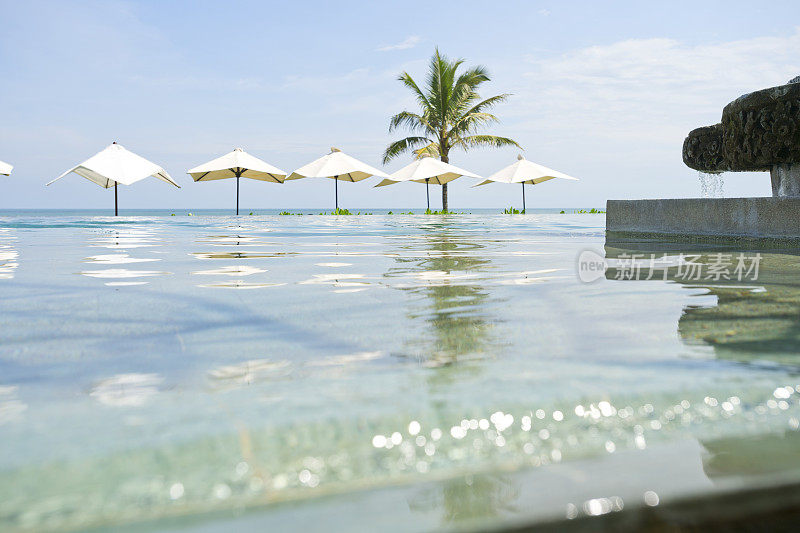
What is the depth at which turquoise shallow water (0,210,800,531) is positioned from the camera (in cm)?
75

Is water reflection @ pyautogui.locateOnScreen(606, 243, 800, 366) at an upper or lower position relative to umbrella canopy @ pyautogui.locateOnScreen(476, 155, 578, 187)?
lower

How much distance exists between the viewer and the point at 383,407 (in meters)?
1.09

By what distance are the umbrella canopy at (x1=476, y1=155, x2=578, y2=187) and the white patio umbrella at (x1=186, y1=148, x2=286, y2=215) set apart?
9.74 meters

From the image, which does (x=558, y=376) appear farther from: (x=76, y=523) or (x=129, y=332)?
(x=129, y=332)

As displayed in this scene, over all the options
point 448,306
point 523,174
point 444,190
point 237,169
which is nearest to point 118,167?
point 237,169

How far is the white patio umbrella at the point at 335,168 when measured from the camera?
23792mm

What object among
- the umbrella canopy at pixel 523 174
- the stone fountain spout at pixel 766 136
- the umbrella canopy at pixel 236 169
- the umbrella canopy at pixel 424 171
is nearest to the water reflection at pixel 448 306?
the stone fountain spout at pixel 766 136

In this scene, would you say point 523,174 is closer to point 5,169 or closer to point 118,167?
point 118,167

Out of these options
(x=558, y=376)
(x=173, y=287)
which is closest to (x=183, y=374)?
(x=558, y=376)

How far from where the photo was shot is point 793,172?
6219mm

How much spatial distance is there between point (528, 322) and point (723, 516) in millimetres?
1296

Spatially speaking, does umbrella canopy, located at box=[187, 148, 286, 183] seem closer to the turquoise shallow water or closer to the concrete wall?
the concrete wall

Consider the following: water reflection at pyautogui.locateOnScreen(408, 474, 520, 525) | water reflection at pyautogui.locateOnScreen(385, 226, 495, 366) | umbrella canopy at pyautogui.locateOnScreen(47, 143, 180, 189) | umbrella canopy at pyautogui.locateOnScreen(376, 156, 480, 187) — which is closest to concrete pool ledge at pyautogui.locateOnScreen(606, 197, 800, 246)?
water reflection at pyautogui.locateOnScreen(385, 226, 495, 366)

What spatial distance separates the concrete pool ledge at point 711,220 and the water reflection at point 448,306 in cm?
323
